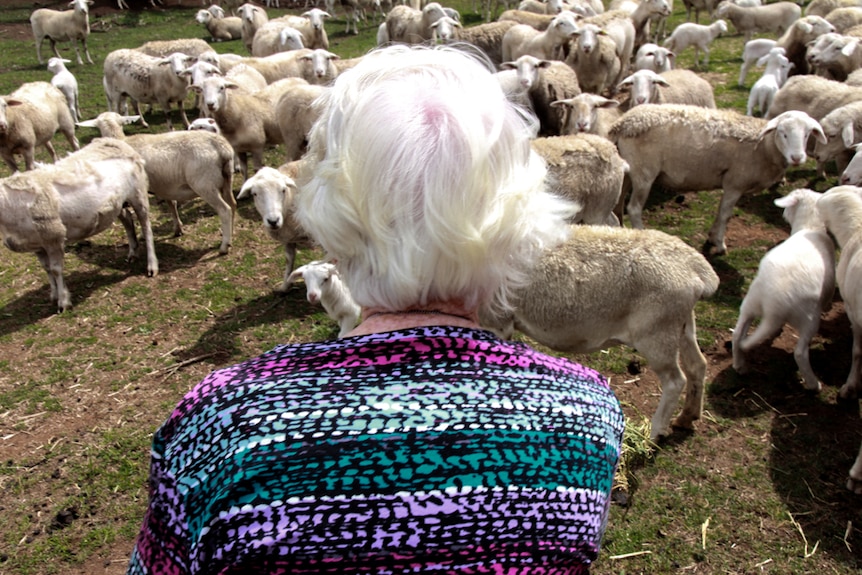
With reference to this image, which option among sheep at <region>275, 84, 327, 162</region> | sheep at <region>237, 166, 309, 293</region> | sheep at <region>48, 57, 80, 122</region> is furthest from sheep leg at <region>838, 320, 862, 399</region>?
sheep at <region>48, 57, 80, 122</region>

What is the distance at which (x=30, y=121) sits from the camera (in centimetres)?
891

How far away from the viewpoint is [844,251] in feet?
15.6

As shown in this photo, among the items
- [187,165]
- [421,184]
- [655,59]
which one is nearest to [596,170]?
[187,165]

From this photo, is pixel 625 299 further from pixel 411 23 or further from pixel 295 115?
pixel 411 23

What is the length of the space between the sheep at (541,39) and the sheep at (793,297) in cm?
712

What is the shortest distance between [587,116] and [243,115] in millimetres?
4491

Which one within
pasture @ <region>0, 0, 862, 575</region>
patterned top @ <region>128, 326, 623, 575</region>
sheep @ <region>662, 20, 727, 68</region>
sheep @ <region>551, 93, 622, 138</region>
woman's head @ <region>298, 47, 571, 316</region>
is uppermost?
woman's head @ <region>298, 47, 571, 316</region>

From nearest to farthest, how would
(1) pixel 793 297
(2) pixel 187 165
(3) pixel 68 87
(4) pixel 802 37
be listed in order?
(1) pixel 793 297
(2) pixel 187 165
(3) pixel 68 87
(4) pixel 802 37

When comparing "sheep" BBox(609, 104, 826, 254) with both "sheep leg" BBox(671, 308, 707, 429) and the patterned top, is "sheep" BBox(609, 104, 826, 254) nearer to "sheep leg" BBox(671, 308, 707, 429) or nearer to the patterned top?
"sheep leg" BBox(671, 308, 707, 429)

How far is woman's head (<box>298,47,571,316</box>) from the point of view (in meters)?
1.18

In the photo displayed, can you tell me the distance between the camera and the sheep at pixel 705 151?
676cm

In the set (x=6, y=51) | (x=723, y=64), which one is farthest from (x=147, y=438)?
(x=6, y=51)

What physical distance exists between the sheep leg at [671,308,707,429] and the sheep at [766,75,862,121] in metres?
5.79

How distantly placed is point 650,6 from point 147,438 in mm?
12744
